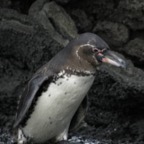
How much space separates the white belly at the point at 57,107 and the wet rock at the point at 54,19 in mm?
1551

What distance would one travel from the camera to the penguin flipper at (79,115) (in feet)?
20.1

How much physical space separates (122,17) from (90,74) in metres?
2.33

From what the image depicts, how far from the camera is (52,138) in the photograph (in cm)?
610

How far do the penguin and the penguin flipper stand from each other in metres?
0.24

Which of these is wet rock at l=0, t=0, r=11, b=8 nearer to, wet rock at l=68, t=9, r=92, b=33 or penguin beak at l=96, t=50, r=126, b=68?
wet rock at l=68, t=9, r=92, b=33

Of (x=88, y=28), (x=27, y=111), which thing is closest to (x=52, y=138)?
(x=27, y=111)

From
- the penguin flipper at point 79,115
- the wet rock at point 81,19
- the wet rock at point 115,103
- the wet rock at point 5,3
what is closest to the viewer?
the penguin flipper at point 79,115

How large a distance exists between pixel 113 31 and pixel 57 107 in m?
2.31

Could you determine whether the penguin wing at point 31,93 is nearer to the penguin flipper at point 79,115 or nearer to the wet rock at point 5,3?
the penguin flipper at point 79,115

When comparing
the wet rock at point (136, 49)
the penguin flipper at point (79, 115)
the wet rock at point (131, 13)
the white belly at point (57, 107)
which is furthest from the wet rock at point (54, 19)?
the white belly at point (57, 107)

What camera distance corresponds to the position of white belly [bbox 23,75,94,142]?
5.59 m

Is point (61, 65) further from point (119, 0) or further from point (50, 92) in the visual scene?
point (119, 0)

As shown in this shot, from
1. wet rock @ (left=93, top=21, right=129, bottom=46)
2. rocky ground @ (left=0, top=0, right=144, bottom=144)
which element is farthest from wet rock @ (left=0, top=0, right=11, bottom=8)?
wet rock @ (left=93, top=21, right=129, bottom=46)

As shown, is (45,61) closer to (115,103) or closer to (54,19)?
(54,19)
